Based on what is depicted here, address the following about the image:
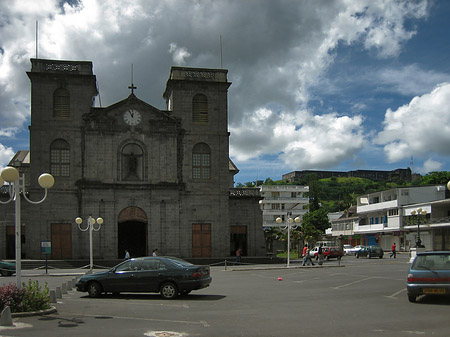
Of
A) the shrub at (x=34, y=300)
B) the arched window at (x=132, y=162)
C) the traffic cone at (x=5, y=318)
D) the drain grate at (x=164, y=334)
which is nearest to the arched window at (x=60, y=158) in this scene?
the arched window at (x=132, y=162)

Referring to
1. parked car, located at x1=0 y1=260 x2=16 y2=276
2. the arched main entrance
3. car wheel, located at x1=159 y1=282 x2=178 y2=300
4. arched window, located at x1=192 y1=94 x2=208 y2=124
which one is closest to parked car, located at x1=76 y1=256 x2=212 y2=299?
car wheel, located at x1=159 y1=282 x2=178 y2=300

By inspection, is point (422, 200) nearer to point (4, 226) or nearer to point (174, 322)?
point (4, 226)

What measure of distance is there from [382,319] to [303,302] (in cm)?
394

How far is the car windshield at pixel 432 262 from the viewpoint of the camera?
14727 millimetres

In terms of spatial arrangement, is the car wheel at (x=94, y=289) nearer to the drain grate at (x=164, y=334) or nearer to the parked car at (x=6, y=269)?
the drain grate at (x=164, y=334)

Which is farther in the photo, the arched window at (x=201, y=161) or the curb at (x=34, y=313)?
the arched window at (x=201, y=161)

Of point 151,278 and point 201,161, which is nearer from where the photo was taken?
point 151,278

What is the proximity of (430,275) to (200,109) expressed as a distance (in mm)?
32704

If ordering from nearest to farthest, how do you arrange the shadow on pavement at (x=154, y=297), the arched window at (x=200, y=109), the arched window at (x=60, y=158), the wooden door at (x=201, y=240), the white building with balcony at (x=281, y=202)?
the shadow on pavement at (x=154, y=297)
the arched window at (x=60, y=158)
the wooden door at (x=201, y=240)
the arched window at (x=200, y=109)
the white building with balcony at (x=281, y=202)

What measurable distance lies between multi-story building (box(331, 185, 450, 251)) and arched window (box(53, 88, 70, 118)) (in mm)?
37761

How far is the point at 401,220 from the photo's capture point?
234 feet

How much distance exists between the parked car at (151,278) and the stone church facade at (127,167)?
24416 millimetres

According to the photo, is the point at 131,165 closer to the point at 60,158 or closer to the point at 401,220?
the point at 60,158

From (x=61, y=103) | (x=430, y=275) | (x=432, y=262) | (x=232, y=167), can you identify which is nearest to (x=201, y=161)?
(x=61, y=103)
